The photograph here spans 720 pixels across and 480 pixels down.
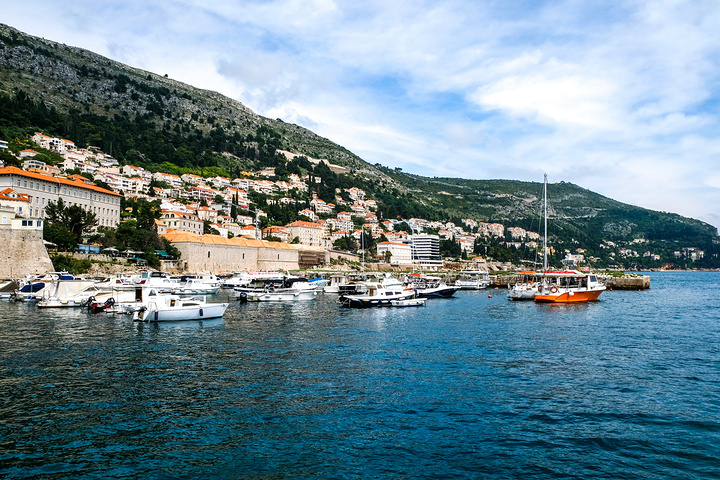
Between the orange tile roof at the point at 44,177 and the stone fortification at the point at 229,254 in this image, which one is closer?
the orange tile roof at the point at 44,177

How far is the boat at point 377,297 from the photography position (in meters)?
34.7

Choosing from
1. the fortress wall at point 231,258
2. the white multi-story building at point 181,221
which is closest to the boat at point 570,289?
the fortress wall at point 231,258

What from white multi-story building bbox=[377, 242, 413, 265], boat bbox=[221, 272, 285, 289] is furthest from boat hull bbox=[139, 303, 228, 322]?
white multi-story building bbox=[377, 242, 413, 265]

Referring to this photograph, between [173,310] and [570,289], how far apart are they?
3086cm

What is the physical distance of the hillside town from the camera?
5778cm

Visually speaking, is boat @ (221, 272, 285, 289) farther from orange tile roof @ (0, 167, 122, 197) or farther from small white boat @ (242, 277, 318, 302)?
orange tile roof @ (0, 167, 122, 197)

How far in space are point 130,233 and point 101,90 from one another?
10571 centimetres

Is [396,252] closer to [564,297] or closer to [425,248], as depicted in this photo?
[425,248]

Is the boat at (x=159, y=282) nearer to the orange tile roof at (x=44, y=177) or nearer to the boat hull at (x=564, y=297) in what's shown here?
the orange tile roof at (x=44, y=177)

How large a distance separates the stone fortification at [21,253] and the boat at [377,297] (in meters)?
27.3

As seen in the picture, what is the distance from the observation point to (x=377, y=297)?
35.2m

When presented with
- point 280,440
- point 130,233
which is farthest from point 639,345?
point 130,233

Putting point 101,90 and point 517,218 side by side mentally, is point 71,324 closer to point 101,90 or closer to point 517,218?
point 101,90

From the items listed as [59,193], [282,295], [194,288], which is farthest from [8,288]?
[59,193]
